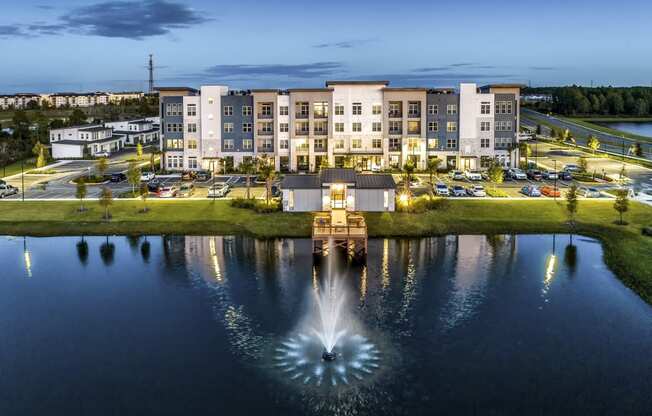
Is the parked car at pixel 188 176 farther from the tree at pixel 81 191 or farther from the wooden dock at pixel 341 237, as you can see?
the wooden dock at pixel 341 237

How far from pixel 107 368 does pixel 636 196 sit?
4668cm

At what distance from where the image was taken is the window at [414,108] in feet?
243

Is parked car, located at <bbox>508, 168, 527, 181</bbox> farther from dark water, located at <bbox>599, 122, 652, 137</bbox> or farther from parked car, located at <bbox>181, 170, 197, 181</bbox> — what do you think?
dark water, located at <bbox>599, 122, 652, 137</bbox>

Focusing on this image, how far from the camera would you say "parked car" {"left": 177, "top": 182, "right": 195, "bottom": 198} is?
58.0 metres

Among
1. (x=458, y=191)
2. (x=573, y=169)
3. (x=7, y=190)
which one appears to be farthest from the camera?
(x=573, y=169)

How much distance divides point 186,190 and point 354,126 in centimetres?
2263

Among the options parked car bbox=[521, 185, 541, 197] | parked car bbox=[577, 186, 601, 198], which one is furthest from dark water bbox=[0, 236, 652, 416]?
parked car bbox=[577, 186, 601, 198]

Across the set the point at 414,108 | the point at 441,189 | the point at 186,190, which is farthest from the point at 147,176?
the point at 441,189

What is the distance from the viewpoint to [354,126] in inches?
2921

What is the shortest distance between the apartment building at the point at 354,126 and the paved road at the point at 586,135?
26.6 m

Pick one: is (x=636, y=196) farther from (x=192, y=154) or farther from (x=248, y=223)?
(x=192, y=154)

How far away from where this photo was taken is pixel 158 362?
83.8ft

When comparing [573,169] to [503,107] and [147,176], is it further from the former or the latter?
[147,176]

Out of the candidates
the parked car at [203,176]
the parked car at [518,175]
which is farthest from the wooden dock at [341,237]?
the parked car at [518,175]
